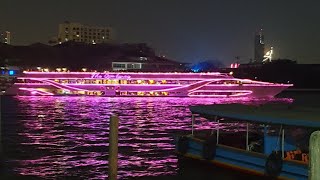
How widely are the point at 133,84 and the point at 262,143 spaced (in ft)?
414

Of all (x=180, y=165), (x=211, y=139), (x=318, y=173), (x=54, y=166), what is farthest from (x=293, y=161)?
(x=318, y=173)

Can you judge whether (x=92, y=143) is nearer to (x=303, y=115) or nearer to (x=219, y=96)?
(x=303, y=115)

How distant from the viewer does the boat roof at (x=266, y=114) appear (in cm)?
1733

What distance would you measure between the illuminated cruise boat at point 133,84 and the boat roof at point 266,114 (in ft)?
398

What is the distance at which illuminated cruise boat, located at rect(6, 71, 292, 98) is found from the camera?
14450 cm

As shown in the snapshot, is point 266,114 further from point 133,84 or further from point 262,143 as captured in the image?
point 133,84

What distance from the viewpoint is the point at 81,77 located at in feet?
481

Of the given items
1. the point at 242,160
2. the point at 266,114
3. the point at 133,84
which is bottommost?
the point at 242,160

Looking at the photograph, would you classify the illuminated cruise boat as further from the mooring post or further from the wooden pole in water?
the mooring post

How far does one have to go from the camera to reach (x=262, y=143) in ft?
67.3

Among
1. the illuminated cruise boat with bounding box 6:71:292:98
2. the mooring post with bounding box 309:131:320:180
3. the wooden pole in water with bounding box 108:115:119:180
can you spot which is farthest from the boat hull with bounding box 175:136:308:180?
the illuminated cruise boat with bounding box 6:71:292:98

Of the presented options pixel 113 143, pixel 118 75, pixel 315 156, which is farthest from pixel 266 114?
pixel 118 75

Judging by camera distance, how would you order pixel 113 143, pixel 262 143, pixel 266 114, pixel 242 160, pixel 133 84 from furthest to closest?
pixel 133 84, pixel 262 143, pixel 242 160, pixel 266 114, pixel 113 143

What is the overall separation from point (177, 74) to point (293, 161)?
418 feet
